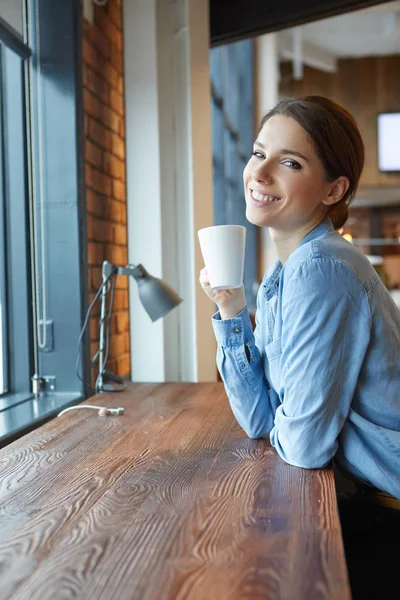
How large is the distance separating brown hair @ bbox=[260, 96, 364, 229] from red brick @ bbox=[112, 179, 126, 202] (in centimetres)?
147

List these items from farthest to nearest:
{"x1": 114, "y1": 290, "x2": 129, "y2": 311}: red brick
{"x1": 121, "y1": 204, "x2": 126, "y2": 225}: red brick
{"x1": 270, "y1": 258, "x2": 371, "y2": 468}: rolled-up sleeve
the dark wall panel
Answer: the dark wall panel < {"x1": 121, "y1": 204, "x2": 126, "y2": 225}: red brick < {"x1": 114, "y1": 290, "x2": 129, "y2": 311}: red brick < {"x1": 270, "y1": 258, "x2": 371, "y2": 468}: rolled-up sleeve

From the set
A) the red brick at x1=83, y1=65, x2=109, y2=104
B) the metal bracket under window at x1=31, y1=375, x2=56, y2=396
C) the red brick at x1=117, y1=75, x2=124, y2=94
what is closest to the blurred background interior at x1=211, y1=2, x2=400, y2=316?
the red brick at x1=117, y1=75, x2=124, y2=94

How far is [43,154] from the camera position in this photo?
7.54 ft

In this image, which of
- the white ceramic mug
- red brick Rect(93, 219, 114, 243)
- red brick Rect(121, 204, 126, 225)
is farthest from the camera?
red brick Rect(121, 204, 126, 225)

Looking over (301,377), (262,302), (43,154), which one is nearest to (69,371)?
(43,154)

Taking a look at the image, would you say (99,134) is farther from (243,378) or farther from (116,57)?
(243,378)

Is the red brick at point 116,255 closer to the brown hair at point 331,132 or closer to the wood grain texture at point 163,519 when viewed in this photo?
the wood grain texture at point 163,519

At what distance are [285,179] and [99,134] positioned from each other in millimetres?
1463

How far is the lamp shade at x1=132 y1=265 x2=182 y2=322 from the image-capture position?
1967 mm

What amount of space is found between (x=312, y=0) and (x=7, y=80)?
5.91 ft

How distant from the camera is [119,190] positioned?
9.43 ft

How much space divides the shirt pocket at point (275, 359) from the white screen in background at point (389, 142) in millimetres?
6876

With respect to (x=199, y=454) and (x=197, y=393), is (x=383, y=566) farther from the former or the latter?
(x=197, y=393)

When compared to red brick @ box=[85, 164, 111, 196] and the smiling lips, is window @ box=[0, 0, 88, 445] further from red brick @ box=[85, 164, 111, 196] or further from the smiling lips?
the smiling lips
